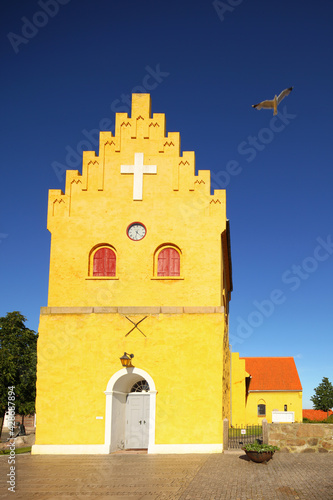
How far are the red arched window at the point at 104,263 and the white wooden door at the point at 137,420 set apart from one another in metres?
5.40

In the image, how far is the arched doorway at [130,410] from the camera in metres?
19.2

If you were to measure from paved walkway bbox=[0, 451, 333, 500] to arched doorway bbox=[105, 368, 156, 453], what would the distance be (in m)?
1.42

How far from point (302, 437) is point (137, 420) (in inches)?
270

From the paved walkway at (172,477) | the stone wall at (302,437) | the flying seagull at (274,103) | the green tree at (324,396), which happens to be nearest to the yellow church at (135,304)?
the paved walkway at (172,477)

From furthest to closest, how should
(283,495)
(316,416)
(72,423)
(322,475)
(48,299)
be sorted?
(316,416) < (48,299) < (72,423) < (322,475) < (283,495)

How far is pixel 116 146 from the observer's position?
2203 cm

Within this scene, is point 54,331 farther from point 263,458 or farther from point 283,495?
point 283,495

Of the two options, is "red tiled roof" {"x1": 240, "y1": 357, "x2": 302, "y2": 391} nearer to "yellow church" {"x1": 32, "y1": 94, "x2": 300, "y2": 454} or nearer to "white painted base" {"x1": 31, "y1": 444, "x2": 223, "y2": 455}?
"yellow church" {"x1": 32, "y1": 94, "x2": 300, "y2": 454}

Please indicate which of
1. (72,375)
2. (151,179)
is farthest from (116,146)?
(72,375)

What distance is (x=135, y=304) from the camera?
67.1 feet

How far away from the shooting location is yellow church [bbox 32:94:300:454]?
754 inches

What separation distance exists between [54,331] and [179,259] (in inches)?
238

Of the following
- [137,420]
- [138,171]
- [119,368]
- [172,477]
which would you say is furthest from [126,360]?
[138,171]

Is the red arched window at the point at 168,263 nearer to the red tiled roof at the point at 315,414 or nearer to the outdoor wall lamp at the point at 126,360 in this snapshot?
the outdoor wall lamp at the point at 126,360
